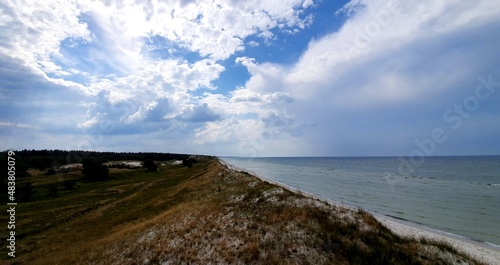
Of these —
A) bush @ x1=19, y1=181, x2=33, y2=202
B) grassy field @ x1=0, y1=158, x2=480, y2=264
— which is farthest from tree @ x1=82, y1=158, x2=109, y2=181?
grassy field @ x1=0, y1=158, x2=480, y2=264

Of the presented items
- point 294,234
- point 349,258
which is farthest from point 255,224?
point 349,258

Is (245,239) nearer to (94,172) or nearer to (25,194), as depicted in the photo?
(25,194)

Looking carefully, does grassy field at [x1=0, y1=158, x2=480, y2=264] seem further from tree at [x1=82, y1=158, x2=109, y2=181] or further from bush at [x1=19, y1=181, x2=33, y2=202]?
tree at [x1=82, y1=158, x2=109, y2=181]

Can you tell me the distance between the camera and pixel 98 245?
2877 centimetres

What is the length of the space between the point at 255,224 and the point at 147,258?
900 cm

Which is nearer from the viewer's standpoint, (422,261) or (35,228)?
(422,261)

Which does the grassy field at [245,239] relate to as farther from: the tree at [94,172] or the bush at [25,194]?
the tree at [94,172]

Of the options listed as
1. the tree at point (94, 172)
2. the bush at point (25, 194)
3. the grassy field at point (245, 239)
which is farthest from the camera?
the tree at point (94, 172)

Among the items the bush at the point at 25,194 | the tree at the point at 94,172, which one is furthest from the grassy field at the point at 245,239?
the tree at the point at 94,172

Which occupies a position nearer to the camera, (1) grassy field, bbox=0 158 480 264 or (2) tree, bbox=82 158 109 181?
(1) grassy field, bbox=0 158 480 264

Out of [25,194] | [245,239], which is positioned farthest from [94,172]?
[245,239]

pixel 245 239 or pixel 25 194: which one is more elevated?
pixel 245 239

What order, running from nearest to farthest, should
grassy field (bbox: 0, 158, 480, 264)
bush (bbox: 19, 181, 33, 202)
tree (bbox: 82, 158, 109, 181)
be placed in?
grassy field (bbox: 0, 158, 480, 264)
bush (bbox: 19, 181, 33, 202)
tree (bbox: 82, 158, 109, 181)

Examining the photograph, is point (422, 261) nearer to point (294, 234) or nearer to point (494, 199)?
point (294, 234)
